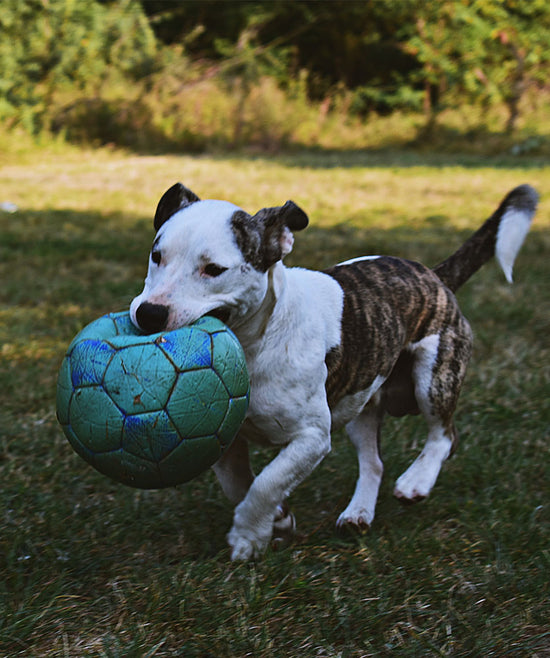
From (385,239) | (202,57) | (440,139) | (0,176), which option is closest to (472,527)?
(385,239)

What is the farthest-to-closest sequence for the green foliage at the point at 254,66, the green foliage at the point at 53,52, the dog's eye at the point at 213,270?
the green foliage at the point at 254,66
the green foliage at the point at 53,52
the dog's eye at the point at 213,270

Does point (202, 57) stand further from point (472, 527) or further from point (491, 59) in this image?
point (472, 527)

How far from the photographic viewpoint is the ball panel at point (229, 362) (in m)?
2.37

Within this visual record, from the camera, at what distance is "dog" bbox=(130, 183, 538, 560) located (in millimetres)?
2537

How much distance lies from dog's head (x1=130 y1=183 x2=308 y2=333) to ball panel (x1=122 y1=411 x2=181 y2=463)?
311mm

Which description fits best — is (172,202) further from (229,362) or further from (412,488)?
(412,488)

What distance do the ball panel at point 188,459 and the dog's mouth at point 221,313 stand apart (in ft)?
1.39

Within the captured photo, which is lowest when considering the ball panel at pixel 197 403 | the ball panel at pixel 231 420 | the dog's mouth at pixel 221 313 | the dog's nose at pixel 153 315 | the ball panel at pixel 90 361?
the ball panel at pixel 231 420

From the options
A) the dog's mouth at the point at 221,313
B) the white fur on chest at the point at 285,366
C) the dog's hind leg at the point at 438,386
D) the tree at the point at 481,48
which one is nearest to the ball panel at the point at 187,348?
the dog's mouth at the point at 221,313

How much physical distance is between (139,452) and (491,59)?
19080 millimetres

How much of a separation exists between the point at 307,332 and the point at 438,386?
782 millimetres

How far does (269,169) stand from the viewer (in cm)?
1363

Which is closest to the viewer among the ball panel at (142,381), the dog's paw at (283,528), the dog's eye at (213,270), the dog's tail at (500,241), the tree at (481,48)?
the ball panel at (142,381)

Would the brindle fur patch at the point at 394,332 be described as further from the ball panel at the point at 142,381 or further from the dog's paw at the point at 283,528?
the ball panel at the point at 142,381
